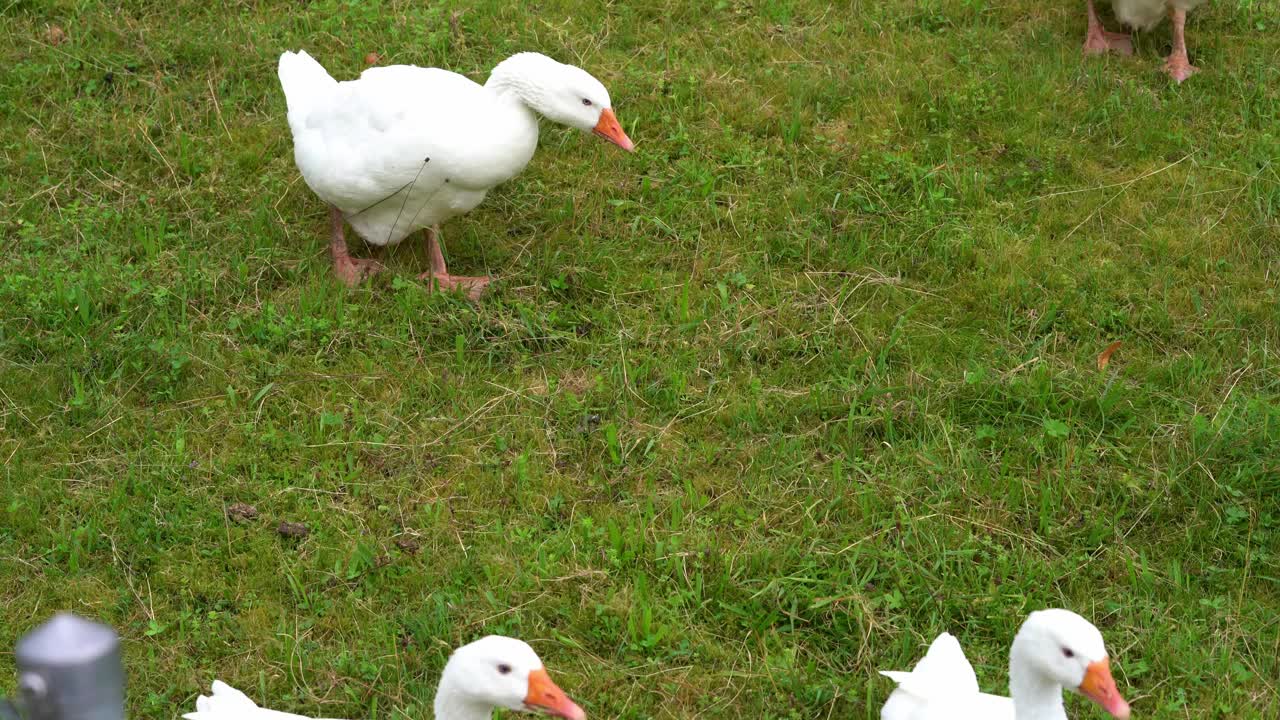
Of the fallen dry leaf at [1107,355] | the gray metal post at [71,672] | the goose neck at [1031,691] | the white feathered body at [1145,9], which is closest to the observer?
the gray metal post at [71,672]

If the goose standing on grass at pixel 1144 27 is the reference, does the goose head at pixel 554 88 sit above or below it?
above

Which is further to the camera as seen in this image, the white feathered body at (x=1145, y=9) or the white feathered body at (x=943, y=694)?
the white feathered body at (x=1145, y=9)

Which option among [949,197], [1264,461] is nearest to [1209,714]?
[1264,461]

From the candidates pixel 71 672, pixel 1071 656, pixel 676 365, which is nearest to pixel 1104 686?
pixel 1071 656

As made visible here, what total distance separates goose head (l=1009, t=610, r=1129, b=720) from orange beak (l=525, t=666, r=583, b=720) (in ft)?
3.60

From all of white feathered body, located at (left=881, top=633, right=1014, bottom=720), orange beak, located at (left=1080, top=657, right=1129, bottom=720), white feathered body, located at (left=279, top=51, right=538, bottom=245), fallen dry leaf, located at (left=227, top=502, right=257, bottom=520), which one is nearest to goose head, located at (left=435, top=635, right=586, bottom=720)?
white feathered body, located at (left=881, top=633, right=1014, bottom=720)

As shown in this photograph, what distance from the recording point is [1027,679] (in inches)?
127

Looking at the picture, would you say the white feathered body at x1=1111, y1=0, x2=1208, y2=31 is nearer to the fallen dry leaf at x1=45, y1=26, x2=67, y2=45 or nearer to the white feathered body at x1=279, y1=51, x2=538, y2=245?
the white feathered body at x1=279, y1=51, x2=538, y2=245

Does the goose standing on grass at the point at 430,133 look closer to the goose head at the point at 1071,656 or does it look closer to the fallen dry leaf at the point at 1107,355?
the fallen dry leaf at the point at 1107,355

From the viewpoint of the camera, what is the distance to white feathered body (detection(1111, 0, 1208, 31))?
21.3 ft

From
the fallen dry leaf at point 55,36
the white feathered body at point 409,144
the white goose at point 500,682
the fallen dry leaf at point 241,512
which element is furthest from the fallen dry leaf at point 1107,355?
Answer: the fallen dry leaf at point 55,36

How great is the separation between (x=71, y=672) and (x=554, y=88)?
403cm

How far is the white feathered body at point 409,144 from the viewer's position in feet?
16.4

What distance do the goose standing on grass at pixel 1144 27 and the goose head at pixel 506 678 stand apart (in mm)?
4932
